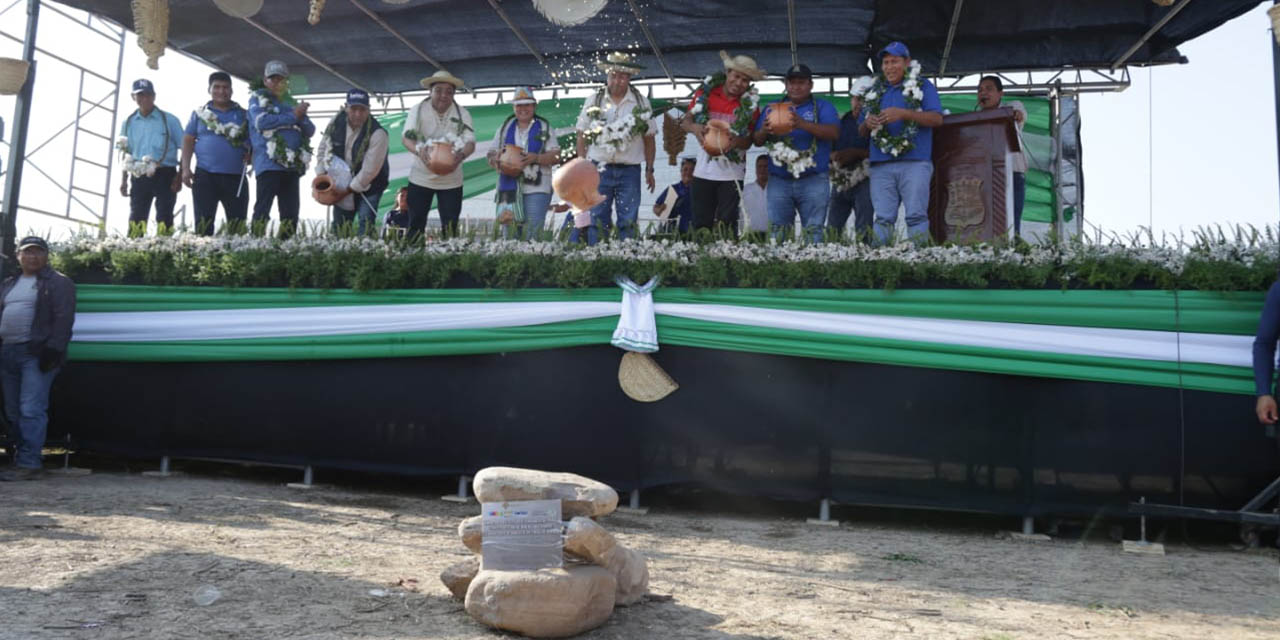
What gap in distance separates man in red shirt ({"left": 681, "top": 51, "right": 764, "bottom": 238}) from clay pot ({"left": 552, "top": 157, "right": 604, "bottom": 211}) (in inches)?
41.7

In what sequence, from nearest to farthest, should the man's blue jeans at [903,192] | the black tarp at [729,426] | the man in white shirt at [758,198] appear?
the black tarp at [729,426], the man's blue jeans at [903,192], the man in white shirt at [758,198]

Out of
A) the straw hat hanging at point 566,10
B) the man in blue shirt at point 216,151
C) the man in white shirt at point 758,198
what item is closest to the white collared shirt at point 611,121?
the straw hat hanging at point 566,10

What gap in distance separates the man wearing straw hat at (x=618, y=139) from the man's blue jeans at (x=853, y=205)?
1.43 meters

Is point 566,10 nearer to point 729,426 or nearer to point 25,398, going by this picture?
point 729,426

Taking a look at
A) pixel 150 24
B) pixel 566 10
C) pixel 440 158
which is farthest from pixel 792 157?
pixel 150 24

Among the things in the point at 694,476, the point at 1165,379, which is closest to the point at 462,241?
the point at 694,476

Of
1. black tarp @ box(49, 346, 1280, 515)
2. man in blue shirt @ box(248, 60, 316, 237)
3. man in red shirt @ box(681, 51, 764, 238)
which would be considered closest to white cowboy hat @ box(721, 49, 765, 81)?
man in red shirt @ box(681, 51, 764, 238)

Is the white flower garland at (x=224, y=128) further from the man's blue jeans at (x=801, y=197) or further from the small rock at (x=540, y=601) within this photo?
the small rock at (x=540, y=601)

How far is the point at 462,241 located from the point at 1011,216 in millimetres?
3580

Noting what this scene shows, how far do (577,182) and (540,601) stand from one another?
317 cm

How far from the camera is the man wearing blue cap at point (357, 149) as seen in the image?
7395mm

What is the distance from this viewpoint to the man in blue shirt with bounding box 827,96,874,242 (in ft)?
23.3

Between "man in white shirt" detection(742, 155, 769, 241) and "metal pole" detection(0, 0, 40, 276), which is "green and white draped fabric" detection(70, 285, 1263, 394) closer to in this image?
"metal pole" detection(0, 0, 40, 276)

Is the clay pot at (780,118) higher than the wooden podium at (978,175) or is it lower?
higher
